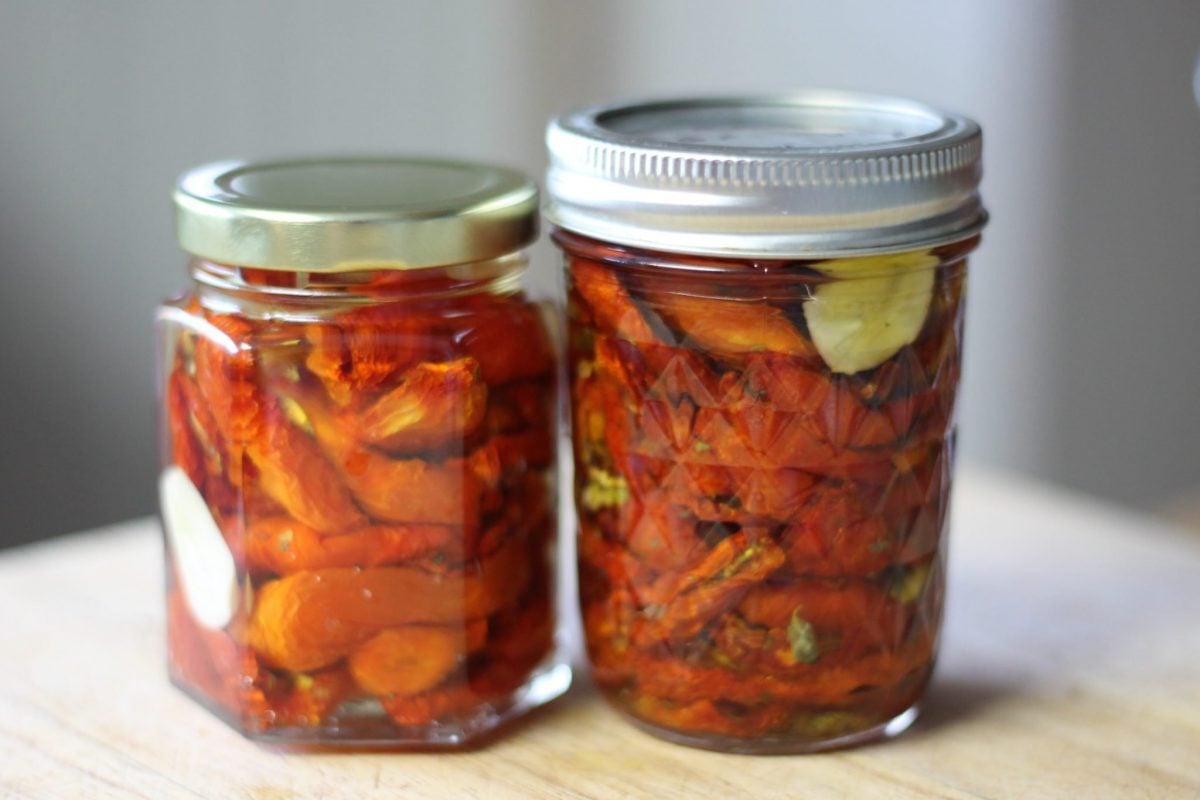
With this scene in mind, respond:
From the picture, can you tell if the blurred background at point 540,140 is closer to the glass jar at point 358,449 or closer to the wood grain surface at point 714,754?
the wood grain surface at point 714,754

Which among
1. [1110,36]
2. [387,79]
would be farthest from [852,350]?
[1110,36]

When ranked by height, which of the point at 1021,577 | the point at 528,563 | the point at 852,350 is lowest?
the point at 1021,577

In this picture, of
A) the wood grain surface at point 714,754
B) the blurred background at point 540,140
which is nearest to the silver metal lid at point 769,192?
the wood grain surface at point 714,754

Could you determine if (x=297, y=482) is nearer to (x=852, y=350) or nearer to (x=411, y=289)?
(x=411, y=289)

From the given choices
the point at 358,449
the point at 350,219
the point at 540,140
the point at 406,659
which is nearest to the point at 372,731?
the point at 406,659

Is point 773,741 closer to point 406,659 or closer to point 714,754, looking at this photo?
point 714,754

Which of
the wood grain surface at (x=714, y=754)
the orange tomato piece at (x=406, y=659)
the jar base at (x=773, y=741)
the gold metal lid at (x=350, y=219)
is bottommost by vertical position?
the wood grain surface at (x=714, y=754)
